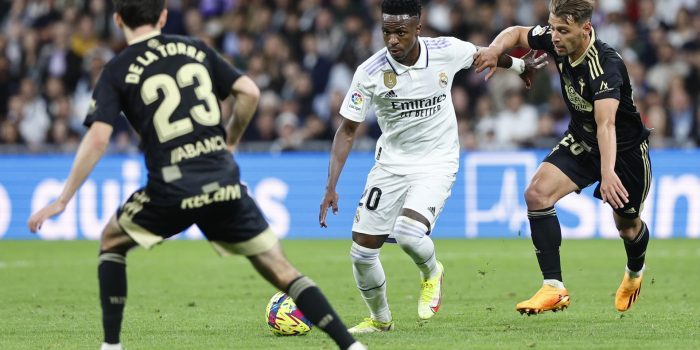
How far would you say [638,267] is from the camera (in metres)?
9.71

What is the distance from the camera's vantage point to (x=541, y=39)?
366 inches

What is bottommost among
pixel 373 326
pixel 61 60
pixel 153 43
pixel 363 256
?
pixel 61 60

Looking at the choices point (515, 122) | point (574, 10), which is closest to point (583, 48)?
point (574, 10)

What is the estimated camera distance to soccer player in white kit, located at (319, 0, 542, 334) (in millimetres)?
8719

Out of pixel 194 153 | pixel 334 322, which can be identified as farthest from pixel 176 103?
pixel 334 322

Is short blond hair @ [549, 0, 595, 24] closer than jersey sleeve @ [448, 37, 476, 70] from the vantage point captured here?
Yes

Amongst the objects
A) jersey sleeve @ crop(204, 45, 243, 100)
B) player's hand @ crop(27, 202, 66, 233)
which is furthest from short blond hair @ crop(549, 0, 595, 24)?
player's hand @ crop(27, 202, 66, 233)

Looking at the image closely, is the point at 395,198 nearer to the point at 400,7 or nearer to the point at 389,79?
the point at 389,79

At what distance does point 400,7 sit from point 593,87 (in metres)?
1.52

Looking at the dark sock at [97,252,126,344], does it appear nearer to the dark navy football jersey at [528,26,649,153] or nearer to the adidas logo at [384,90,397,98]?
the adidas logo at [384,90,397,98]

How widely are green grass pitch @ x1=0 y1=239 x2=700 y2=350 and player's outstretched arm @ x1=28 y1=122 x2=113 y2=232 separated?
174 cm

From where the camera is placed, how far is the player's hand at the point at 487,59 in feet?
29.7

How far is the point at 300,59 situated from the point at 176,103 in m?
15.2

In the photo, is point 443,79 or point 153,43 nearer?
point 153,43
